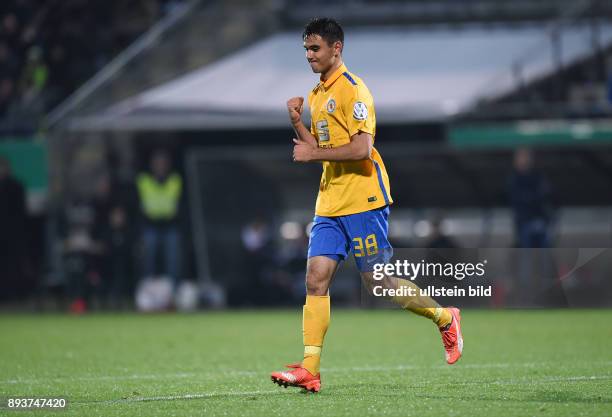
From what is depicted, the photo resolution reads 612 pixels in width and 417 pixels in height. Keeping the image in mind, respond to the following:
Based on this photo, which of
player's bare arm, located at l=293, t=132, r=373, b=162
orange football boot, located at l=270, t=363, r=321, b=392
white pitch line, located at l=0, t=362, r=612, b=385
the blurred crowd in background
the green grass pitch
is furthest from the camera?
the blurred crowd in background

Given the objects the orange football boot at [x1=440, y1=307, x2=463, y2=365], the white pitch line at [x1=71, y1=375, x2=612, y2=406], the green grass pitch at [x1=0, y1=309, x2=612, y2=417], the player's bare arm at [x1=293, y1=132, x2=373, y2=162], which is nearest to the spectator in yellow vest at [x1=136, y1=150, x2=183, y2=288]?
the green grass pitch at [x1=0, y1=309, x2=612, y2=417]

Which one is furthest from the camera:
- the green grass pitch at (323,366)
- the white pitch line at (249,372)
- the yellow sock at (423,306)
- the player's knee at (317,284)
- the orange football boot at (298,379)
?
the white pitch line at (249,372)

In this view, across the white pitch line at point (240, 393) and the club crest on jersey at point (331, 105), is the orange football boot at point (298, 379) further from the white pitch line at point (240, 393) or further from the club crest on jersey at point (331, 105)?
the club crest on jersey at point (331, 105)

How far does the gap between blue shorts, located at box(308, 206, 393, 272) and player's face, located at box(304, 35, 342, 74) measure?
0.89m

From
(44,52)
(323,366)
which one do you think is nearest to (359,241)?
(323,366)

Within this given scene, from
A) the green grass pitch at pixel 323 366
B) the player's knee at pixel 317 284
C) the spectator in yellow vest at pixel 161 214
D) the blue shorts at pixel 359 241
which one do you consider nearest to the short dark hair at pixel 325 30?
the blue shorts at pixel 359 241

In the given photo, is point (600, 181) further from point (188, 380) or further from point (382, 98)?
point (188, 380)

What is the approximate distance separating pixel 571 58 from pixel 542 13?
4.69ft

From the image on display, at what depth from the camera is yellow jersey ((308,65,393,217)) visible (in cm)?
724

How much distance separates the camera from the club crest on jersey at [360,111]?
23.6ft

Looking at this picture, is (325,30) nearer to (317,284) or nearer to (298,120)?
(298,120)

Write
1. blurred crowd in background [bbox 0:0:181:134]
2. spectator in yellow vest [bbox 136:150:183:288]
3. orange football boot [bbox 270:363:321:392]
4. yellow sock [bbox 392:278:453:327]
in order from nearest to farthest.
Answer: orange football boot [bbox 270:363:321:392], yellow sock [bbox 392:278:453:327], spectator in yellow vest [bbox 136:150:183:288], blurred crowd in background [bbox 0:0:181:134]

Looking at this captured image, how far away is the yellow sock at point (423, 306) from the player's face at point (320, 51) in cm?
132

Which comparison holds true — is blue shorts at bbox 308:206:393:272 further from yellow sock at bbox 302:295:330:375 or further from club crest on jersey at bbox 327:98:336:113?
club crest on jersey at bbox 327:98:336:113
